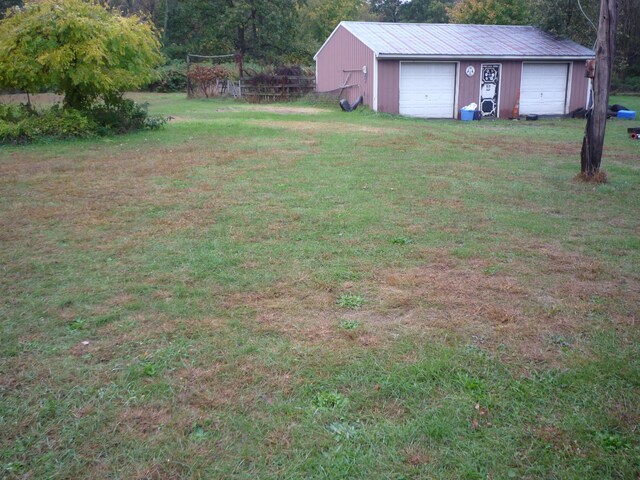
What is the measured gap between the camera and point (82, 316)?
14.2 ft

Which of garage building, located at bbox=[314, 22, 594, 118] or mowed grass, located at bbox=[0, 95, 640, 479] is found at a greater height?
garage building, located at bbox=[314, 22, 594, 118]

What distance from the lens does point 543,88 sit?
2350 cm

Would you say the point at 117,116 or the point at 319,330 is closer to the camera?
the point at 319,330

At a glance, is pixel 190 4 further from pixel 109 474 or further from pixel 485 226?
pixel 109 474

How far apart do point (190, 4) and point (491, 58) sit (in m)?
28.1

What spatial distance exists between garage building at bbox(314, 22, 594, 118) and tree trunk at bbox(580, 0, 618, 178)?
1243cm

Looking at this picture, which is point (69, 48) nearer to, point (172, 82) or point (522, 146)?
point (522, 146)

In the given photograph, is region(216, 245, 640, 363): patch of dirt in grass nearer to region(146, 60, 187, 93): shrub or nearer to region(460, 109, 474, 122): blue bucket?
region(460, 109, 474, 122): blue bucket

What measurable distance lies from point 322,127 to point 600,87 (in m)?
9.03

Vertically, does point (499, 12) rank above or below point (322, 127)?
above

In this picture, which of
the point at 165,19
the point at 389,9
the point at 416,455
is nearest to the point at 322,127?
the point at 416,455

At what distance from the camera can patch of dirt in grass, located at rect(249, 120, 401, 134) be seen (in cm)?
1619

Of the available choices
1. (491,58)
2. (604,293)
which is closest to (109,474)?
(604,293)

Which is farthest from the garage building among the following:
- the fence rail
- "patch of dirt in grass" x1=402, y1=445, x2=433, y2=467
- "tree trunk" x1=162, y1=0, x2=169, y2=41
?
"tree trunk" x1=162, y1=0, x2=169, y2=41
